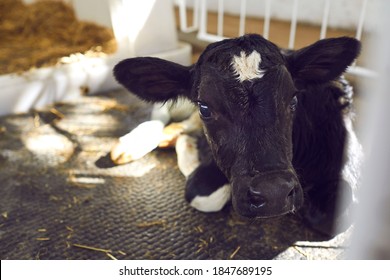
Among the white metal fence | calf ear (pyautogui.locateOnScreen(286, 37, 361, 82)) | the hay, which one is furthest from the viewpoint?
the white metal fence

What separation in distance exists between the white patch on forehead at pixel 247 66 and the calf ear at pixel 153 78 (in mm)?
288

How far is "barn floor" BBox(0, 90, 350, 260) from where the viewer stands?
1863mm

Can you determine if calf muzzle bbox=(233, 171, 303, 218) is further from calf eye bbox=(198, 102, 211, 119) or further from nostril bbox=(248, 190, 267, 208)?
calf eye bbox=(198, 102, 211, 119)

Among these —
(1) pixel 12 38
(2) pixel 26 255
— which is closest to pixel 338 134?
(2) pixel 26 255

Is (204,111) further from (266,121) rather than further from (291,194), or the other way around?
(291,194)

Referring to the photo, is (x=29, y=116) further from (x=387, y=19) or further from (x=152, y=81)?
(x=387, y=19)

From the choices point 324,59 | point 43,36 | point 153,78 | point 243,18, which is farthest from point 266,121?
point 43,36

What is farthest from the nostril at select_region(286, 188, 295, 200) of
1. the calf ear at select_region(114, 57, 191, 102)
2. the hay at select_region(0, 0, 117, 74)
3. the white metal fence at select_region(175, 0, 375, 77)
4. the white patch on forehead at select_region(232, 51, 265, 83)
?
the hay at select_region(0, 0, 117, 74)

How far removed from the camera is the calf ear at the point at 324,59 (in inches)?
68.9

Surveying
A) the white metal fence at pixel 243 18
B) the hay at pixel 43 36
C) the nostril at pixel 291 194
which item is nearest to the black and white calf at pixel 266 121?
the nostril at pixel 291 194

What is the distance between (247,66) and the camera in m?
1.64

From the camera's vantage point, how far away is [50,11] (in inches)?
171

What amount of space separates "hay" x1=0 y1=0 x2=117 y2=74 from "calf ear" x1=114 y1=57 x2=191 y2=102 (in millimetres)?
1625
